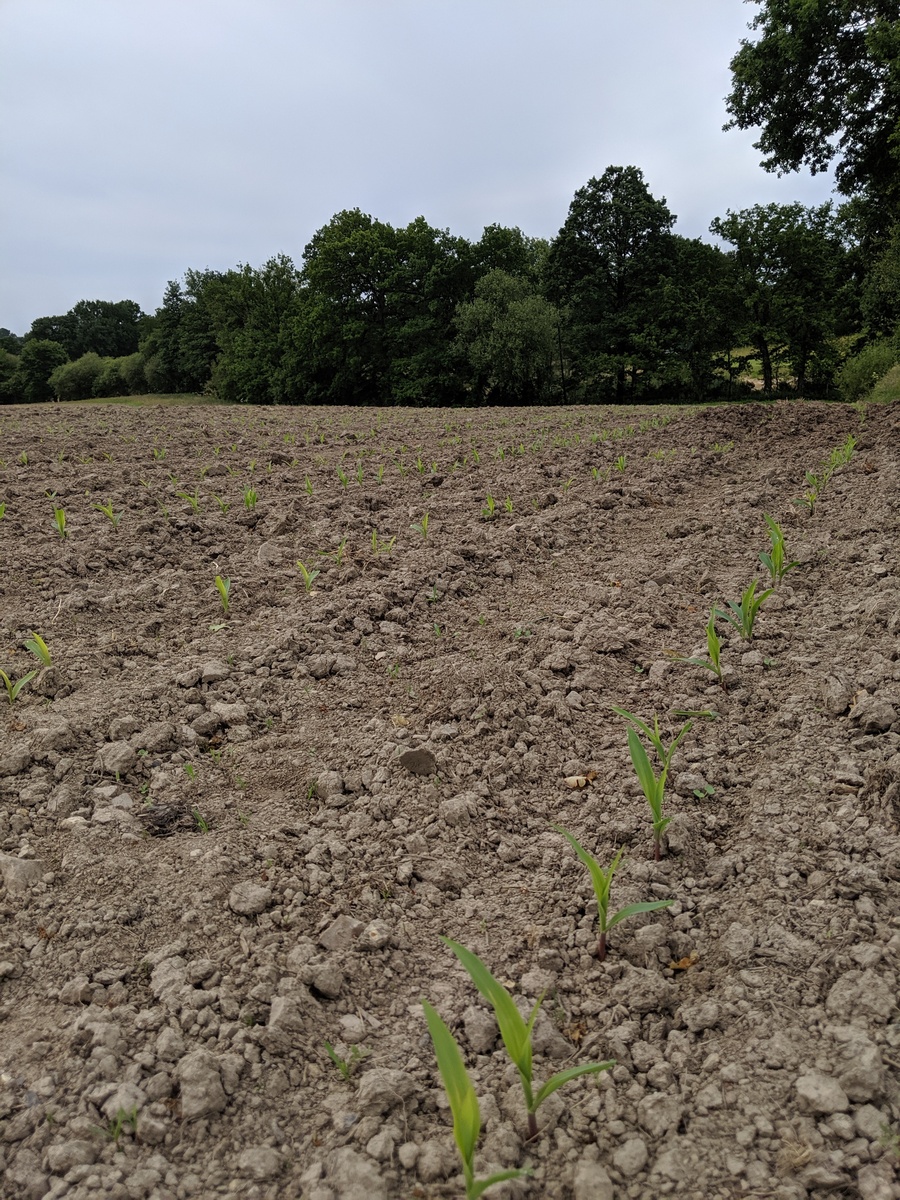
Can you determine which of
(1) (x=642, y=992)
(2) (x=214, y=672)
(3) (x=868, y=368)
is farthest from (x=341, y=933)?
(3) (x=868, y=368)

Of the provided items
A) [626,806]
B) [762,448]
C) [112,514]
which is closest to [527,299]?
[762,448]

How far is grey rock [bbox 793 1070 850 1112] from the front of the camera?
150 centimetres

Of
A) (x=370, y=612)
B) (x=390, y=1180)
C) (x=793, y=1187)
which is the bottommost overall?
(x=390, y=1180)

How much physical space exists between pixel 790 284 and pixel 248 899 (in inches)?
1550

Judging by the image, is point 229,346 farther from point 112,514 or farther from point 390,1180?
point 390,1180

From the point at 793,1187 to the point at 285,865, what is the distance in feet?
5.55

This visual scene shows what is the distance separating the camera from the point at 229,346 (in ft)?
155

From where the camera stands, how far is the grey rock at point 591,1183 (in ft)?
4.70

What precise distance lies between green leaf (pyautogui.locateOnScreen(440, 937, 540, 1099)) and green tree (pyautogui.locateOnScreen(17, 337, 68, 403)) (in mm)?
78399

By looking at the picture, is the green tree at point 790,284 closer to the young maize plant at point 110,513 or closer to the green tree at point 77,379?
the young maize plant at point 110,513

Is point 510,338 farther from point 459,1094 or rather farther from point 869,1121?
point 459,1094

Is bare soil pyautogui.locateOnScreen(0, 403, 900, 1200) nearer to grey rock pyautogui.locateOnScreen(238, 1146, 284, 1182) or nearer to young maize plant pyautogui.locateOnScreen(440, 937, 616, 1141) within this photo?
grey rock pyautogui.locateOnScreen(238, 1146, 284, 1182)

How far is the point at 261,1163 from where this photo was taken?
1.52m

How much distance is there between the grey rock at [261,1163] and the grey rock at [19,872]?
4.15 feet
